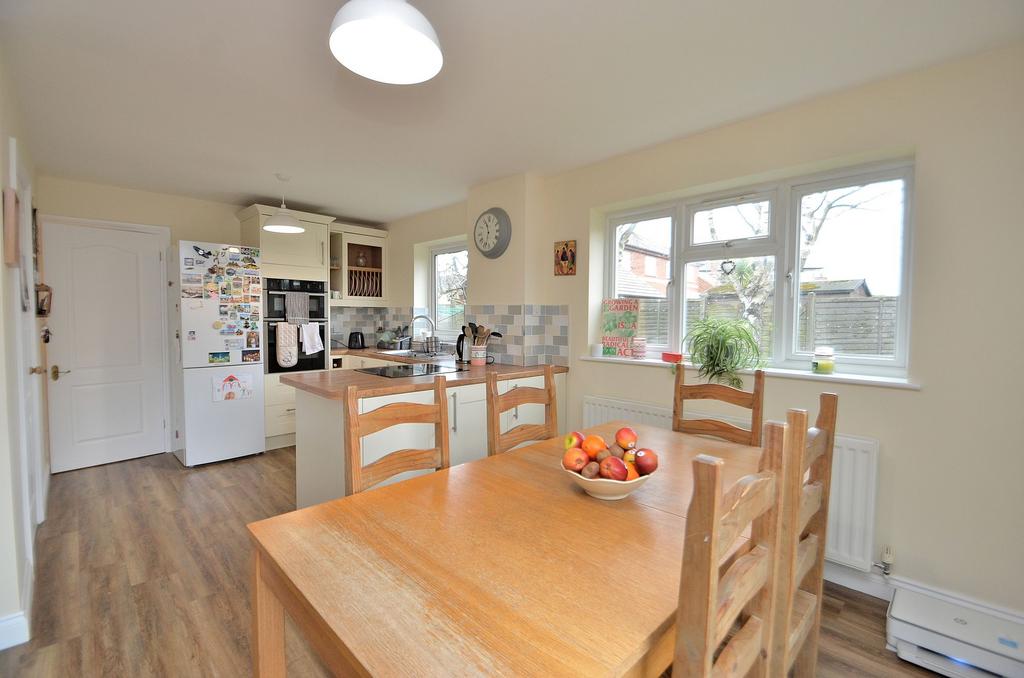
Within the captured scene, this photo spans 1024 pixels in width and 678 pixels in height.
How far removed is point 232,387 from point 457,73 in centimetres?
317

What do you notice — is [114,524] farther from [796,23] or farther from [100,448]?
[796,23]

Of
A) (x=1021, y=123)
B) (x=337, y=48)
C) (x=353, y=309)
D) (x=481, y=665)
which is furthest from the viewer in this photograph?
(x=353, y=309)

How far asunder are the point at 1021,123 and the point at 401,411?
2502mm

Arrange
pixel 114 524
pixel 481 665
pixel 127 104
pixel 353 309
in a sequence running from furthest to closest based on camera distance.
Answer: pixel 353 309 → pixel 114 524 → pixel 127 104 → pixel 481 665

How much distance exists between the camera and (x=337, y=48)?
4.28 feet

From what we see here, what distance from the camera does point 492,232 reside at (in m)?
3.49

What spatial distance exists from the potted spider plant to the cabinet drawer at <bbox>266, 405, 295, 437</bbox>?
351 centimetres

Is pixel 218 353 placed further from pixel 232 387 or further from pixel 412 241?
pixel 412 241

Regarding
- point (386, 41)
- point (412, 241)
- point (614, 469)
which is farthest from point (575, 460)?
point (412, 241)

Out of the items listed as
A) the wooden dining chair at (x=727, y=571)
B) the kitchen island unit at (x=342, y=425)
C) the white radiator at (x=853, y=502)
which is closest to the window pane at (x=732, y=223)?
the white radiator at (x=853, y=502)

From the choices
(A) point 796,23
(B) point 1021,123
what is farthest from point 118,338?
(B) point 1021,123

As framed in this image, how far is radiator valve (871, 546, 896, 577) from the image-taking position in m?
1.98

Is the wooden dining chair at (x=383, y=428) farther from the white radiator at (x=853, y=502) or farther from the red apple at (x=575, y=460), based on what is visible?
the white radiator at (x=853, y=502)

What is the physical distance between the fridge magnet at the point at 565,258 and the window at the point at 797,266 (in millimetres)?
519
